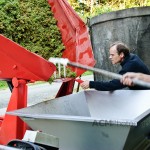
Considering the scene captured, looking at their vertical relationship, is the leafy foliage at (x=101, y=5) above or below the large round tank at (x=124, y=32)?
above

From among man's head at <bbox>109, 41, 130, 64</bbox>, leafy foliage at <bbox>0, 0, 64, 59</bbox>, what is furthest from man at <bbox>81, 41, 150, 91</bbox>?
leafy foliage at <bbox>0, 0, 64, 59</bbox>

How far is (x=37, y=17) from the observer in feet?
15.5

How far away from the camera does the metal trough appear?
9.45 ft

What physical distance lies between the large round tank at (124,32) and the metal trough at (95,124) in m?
2.63

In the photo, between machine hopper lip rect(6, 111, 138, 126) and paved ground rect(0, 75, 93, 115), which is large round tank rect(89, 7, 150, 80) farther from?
machine hopper lip rect(6, 111, 138, 126)

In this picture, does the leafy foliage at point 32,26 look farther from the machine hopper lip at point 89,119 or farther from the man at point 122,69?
the machine hopper lip at point 89,119

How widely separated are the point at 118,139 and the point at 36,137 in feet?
2.34

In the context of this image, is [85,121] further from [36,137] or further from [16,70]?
[16,70]

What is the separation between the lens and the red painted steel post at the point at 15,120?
3590mm

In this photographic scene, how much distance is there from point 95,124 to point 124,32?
3994 mm

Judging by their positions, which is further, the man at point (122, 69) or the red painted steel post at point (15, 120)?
the man at point (122, 69)

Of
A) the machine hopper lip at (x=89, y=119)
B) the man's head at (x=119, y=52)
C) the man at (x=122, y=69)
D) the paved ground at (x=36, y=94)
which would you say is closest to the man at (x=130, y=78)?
the man at (x=122, y=69)

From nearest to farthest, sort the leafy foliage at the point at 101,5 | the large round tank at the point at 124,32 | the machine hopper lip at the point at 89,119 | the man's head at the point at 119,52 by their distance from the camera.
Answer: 1. the machine hopper lip at the point at 89,119
2. the man's head at the point at 119,52
3. the large round tank at the point at 124,32
4. the leafy foliage at the point at 101,5

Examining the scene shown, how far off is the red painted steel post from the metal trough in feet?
0.63
